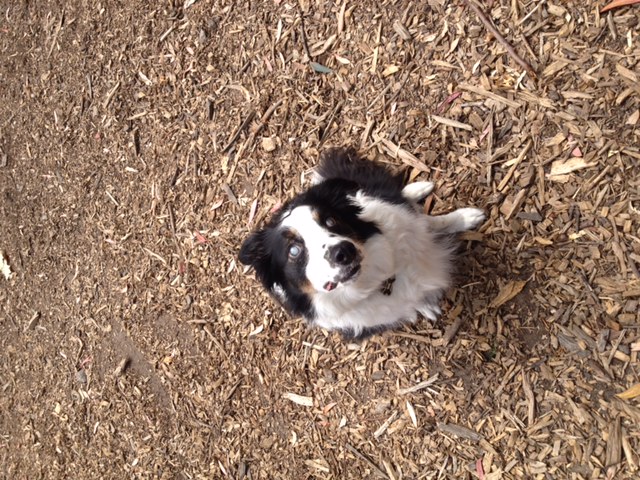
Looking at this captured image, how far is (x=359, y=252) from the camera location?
2363 millimetres

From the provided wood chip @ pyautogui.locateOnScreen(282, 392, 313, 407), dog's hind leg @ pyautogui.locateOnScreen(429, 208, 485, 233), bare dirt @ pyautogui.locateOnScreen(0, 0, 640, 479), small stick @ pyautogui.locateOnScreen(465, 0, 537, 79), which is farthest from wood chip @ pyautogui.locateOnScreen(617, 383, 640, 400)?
wood chip @ pyautogui.locateOnScreen(282, 392, 313, 407)

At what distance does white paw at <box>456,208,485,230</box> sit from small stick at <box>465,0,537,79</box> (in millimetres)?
861

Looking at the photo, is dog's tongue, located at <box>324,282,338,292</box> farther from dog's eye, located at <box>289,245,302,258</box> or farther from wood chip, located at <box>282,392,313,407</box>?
wood chip, located at <box>282,392,313,407</box>

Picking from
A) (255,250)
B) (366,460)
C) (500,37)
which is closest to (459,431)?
(366,460)

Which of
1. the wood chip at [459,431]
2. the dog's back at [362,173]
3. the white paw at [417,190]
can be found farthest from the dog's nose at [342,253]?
the wood chip at [459,431]

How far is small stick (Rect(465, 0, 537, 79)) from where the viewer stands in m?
2.97

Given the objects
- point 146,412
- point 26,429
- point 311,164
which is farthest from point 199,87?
point 26,429

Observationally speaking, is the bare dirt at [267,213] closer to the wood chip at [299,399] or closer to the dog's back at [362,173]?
the wood chip at [299,399]

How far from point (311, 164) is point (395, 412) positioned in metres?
1.85

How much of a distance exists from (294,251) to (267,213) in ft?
4.47

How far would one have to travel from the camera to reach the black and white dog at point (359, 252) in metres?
2.43

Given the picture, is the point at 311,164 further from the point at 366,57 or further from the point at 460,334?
the point at 460,334

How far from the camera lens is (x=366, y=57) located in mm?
3508

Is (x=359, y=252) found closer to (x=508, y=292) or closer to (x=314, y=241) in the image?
(x=314, y=241)
